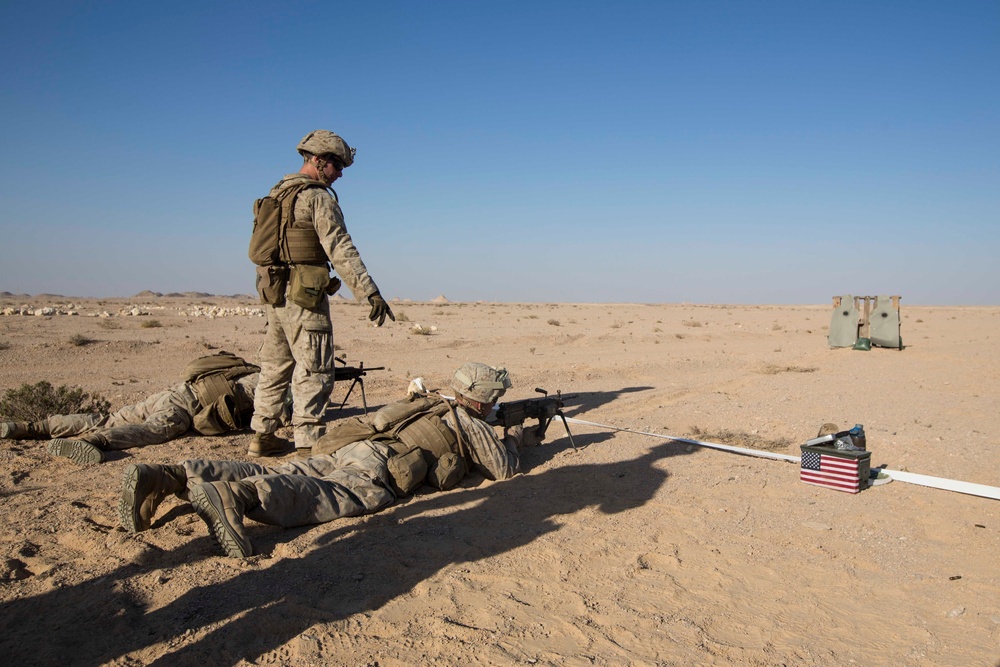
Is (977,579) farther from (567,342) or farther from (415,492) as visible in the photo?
(567,342)

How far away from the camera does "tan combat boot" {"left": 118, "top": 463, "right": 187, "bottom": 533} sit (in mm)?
3148

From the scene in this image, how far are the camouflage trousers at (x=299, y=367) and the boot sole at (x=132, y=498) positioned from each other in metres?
1.84

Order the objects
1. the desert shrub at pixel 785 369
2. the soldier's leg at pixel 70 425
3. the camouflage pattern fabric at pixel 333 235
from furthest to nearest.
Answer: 1. the desert shrub at pixel 785 369
2. the soldier's leg at pixel 70 425
3. the camouflage pattern fabric at pixel 333 235

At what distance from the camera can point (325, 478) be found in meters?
3.85

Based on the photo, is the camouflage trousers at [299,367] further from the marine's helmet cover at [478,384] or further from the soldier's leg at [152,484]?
the soldier's leg at [152,484]

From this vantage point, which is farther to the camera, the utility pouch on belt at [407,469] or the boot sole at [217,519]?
the utility pouch on belt at [407,469]

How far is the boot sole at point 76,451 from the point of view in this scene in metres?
4.76

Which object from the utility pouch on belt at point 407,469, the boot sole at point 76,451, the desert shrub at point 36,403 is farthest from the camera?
the desert shrub at point 36,403

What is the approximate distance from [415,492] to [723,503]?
2078 millimetres

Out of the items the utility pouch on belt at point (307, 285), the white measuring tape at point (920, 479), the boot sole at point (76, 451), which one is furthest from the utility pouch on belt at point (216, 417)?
the white measuring tape at point (920, 479)

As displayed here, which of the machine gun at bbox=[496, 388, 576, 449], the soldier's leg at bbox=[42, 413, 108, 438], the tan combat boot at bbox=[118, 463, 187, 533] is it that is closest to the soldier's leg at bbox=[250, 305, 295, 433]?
the soldier's leg at bbox=[42, 413, 108, 438]

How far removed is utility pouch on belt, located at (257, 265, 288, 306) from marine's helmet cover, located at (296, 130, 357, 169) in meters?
0.94

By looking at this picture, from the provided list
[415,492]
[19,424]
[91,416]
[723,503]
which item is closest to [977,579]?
[723,503]

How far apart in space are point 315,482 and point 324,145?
2.68 metres
